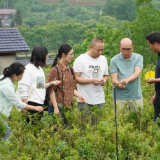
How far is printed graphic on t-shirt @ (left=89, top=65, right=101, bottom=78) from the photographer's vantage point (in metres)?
6.63

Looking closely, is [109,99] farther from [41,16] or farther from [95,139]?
[41,16]

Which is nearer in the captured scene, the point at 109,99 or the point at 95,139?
the point at 95,139

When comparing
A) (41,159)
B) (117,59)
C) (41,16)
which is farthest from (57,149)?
(41,16)

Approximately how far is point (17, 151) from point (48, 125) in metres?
0.78

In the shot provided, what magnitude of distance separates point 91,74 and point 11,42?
Result: 28544mm

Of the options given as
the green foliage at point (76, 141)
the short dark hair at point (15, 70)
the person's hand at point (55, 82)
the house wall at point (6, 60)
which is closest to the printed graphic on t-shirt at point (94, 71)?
the green foliage at point (76, 141)

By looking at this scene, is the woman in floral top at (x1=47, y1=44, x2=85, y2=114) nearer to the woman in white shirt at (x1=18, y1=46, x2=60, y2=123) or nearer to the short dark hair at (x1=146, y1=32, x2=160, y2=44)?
the woman in white shirt at (x1=18, y1=46, x2=60, y2=123)

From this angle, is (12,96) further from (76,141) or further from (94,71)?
(94,71)

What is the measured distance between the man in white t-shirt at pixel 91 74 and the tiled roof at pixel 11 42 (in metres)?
26.8

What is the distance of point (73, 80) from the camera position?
649 centimetres

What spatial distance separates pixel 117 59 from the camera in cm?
671

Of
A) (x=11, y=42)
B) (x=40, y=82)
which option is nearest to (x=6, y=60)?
(x=11, y=42)

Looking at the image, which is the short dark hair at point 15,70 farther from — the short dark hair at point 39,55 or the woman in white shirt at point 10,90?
the short dark hair at point 39,55

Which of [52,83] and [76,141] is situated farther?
[52,83]
